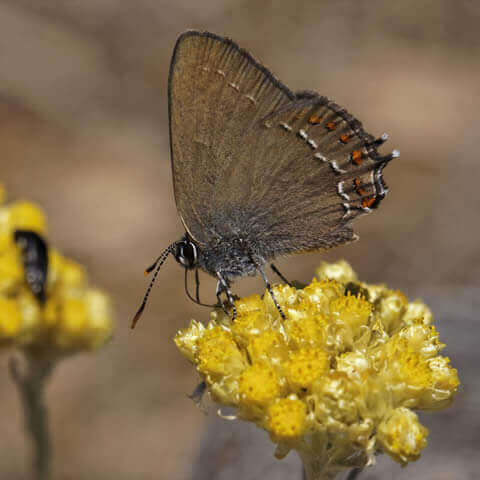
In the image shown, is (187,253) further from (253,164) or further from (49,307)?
(49,307)

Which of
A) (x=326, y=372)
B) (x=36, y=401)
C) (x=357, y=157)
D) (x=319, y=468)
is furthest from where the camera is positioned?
(x=357, y=157)

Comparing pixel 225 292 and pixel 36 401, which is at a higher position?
pixel 225 292

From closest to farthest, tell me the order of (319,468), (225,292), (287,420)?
(287,420) → (319,468) → (225,292)

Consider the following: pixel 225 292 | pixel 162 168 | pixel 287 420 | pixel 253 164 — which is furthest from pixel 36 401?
pixel 162 168

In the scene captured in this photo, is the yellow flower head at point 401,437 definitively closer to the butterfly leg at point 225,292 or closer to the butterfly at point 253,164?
the butterfly leg at point 225,292

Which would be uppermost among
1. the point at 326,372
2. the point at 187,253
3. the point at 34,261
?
the point at 187,253

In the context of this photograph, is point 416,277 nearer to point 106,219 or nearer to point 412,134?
point 412,134

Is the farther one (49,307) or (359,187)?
(359,187)
